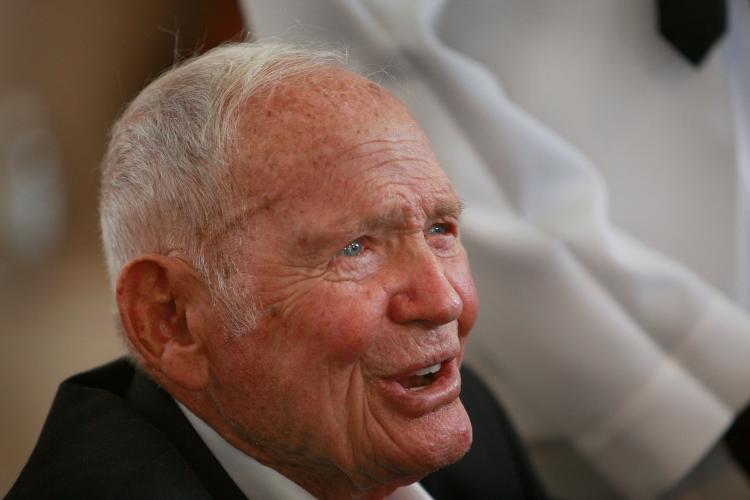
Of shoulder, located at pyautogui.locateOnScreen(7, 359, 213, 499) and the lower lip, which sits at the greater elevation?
the lower lip

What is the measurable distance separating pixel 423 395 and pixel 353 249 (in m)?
0.22

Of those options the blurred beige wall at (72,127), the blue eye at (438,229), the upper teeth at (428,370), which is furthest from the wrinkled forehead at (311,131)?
the blurred beige wall at (72,127)

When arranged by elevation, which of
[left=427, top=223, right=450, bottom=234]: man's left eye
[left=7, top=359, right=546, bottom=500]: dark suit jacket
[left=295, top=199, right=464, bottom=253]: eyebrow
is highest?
[left=295, top=199, right=464, bottom=253]: eyebrow

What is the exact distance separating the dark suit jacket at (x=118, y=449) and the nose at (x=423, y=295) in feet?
1.15

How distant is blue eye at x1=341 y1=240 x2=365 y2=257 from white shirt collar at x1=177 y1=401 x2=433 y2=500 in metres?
0.33

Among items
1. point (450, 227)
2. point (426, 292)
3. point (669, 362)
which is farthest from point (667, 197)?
point (426, 292)

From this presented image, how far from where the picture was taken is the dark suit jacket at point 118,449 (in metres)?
1.35

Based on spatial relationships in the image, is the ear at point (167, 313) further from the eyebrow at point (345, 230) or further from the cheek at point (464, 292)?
the cheek at point (464, 292)

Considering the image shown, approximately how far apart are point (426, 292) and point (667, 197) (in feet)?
3.35

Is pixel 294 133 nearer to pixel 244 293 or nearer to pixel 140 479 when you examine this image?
pixel 244 293

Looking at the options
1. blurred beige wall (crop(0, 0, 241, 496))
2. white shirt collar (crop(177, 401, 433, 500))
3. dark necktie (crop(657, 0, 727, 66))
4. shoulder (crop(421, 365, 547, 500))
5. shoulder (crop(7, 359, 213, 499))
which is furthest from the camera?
blurred beige wall (crop(0, 0, 241, 496))

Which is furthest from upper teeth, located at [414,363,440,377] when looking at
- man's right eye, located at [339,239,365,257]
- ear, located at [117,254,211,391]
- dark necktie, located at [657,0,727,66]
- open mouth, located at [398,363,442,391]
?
dark necktie, located at [657,0,727,66]

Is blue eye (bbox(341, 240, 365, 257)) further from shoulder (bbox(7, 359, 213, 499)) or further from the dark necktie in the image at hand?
the dark necktie

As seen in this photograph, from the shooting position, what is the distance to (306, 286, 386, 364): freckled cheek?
4.50 ft
